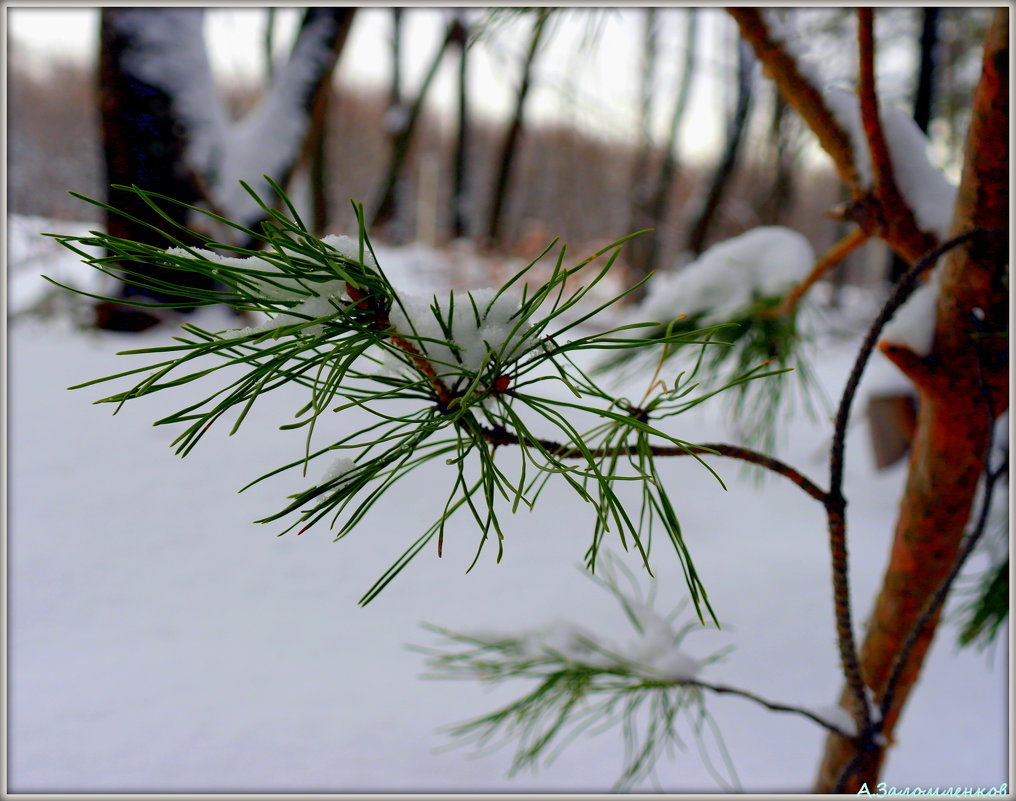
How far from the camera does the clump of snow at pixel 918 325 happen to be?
0.39m

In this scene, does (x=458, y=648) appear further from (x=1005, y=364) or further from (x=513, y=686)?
(x=1005, y=364)

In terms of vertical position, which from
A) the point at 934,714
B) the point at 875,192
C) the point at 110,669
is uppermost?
the point at 875,192

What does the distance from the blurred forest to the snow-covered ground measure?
400 millimetres

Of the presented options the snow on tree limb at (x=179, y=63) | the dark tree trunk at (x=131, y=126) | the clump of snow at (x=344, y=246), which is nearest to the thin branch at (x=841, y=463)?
the clump of snow at (x=344, y=246)

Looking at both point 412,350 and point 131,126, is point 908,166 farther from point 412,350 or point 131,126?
point 131,126

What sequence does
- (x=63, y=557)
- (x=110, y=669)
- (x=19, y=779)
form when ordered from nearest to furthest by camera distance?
(x=19, y=779), (x=110, y=669), (x=63, y=557)

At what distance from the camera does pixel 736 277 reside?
59 cm

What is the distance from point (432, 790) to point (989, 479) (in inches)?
18.3

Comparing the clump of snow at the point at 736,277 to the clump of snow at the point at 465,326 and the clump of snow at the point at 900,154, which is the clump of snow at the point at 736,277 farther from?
the clump of snow at the point at 465,326

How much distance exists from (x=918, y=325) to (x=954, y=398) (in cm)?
5

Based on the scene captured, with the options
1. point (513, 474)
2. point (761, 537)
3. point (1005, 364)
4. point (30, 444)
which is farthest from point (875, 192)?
point (30, 444)

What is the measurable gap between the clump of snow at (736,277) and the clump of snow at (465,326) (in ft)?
1.25

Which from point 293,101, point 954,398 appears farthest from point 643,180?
point 954,398

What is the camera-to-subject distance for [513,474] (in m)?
0.79
